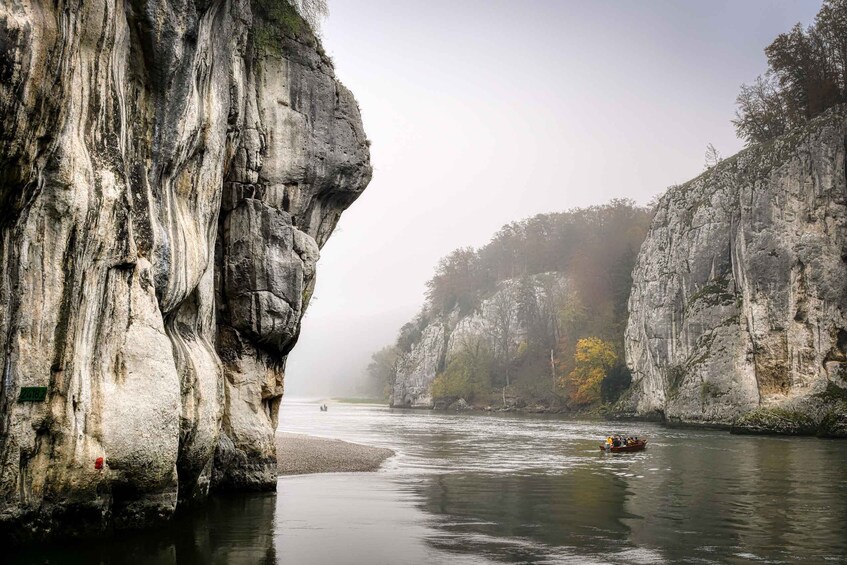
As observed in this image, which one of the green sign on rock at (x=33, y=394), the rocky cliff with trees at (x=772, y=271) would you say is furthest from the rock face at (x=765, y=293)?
the green sign on rock at (x=33, y=394)

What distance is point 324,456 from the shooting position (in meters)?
36.2

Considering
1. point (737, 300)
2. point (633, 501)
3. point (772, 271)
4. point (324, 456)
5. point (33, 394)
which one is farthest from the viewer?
point (737, 300)

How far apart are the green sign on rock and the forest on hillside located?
3273 inches

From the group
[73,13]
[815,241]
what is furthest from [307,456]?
[815,241]

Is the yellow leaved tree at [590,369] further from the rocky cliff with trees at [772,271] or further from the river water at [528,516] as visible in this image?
the river water at [528,516]

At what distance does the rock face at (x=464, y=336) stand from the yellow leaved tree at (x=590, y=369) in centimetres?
2227

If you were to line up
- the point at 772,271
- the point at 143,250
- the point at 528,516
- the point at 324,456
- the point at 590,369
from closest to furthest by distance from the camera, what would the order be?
the point at 143,250 < the point at 528,516 < the point at 324,456 < the point at 772,271 < the point at 590,369

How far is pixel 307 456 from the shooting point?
36.0m

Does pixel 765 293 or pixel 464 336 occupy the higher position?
pixel 765 293

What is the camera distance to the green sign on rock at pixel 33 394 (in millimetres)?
12820

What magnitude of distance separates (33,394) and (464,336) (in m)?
113

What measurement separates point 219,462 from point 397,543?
8.26 metres

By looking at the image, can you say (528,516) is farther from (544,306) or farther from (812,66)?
(544,306)

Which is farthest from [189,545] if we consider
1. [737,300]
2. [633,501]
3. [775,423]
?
[737,300]
